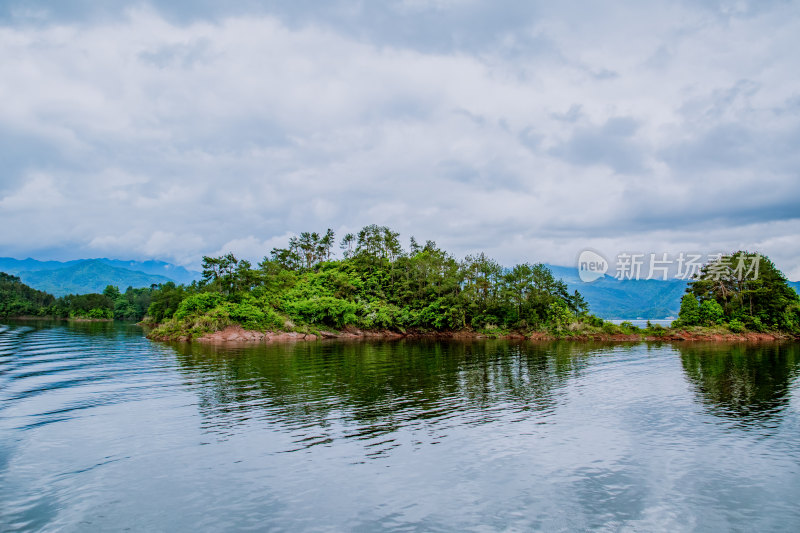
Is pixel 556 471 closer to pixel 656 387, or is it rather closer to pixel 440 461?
pixel 440 461

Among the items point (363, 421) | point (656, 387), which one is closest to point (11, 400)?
point (363, 421)

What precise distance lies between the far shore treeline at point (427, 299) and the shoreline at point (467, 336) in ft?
3.91

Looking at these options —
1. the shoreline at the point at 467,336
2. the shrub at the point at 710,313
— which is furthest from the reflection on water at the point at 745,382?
the shrub at the point at 710,313

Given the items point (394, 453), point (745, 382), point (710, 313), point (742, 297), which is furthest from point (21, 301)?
point (742, 297)

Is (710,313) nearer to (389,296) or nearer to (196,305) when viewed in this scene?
(389,296)

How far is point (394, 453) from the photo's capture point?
17.1m

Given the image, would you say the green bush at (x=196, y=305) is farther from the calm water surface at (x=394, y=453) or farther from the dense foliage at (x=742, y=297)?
the dense foliage at (x=742, y=297)

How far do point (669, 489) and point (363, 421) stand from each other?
12706 millimetres

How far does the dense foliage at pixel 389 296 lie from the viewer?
83000 millimetres

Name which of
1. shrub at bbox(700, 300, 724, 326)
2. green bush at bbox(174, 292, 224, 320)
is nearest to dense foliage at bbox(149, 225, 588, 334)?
green bush at bbox(174, 292, 224, 320)

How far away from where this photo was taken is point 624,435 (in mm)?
19828

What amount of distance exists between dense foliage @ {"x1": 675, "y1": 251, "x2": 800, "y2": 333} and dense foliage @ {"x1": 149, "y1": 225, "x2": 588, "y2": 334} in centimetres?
2140

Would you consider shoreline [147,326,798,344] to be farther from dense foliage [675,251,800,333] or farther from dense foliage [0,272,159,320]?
dense foliage [0,272,159,320]

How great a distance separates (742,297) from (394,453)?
96924 millimetres
